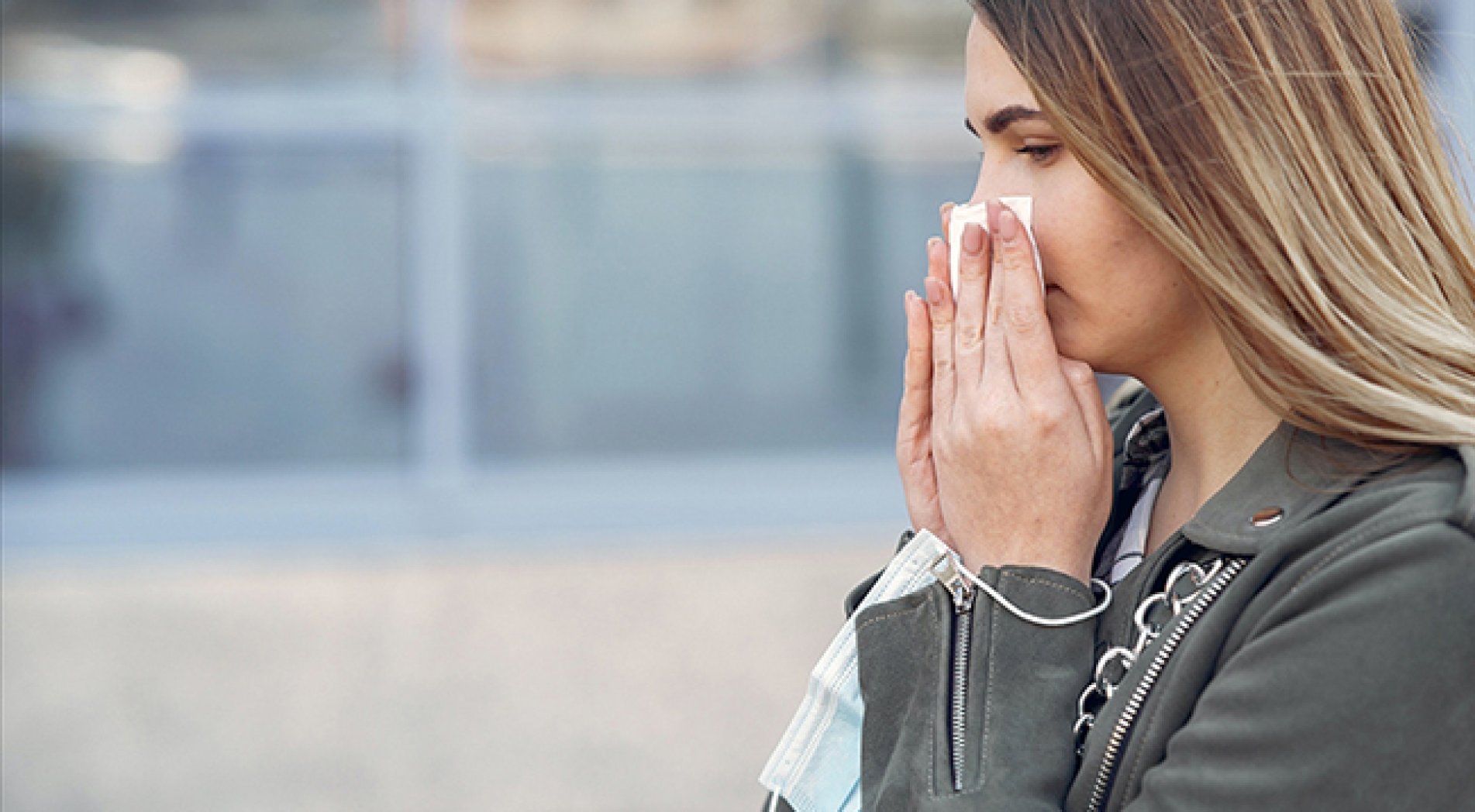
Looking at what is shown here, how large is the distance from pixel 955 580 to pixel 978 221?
0.37m

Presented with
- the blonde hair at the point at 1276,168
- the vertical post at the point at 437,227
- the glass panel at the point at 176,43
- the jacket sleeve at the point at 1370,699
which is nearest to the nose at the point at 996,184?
the blonde hair at the point at 1276,168

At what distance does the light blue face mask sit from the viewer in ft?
5.07

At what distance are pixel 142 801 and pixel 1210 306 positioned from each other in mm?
3600

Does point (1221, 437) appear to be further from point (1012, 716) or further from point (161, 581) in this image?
point (161, 581)

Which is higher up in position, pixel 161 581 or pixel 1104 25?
pixel 1104 25

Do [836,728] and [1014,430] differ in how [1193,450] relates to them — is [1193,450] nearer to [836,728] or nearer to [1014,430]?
[1014,430]

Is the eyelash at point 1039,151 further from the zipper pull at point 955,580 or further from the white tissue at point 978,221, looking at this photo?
the zipper pull at point 955,580

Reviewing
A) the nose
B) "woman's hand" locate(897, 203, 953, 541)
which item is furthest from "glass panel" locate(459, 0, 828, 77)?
the nose

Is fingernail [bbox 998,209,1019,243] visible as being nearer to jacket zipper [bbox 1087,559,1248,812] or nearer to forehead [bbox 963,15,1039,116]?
forehead [bbox 963,15,1039,116]

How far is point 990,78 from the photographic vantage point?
1.49 meters

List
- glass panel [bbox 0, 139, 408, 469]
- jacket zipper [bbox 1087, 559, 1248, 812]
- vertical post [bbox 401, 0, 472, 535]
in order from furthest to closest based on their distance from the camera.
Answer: vertical post [bbox 401, 0, 472, 535]
glass panel [bbox 0, 139, 408, 469]
jacket zipper [bbox 1087, 559, 1248, 812]

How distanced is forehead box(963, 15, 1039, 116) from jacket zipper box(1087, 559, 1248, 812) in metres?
0.48

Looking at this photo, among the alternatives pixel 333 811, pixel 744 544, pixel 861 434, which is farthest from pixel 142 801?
pixel 861 434

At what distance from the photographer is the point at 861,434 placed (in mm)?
4648
